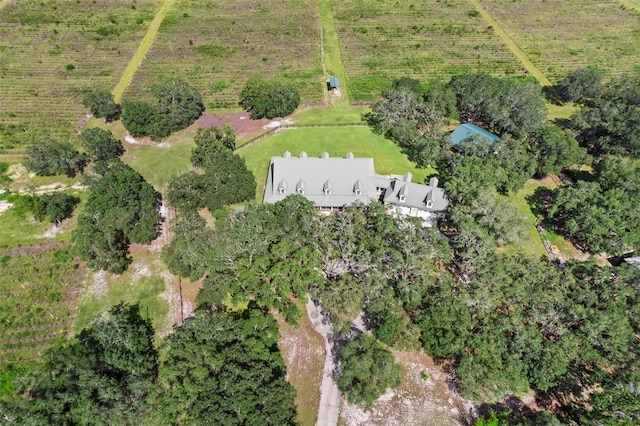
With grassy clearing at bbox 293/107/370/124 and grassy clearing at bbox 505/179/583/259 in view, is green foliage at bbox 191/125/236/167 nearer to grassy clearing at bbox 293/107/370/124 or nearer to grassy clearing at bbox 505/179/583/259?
grassy clearing at bbox 293/107/370/124

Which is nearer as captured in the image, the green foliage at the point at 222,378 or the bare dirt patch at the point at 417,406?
the green foliage at the point at 222,378

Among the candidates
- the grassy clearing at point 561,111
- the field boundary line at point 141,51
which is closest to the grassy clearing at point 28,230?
the field boundary line at point 141,51

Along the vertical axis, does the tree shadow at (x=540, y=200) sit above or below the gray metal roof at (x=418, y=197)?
below

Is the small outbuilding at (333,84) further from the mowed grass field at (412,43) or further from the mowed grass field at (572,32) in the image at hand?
the mowed grass field at (572,32)

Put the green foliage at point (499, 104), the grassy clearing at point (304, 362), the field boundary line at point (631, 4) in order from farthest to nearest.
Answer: the field boundary line at point (631, 4) < the green foliage at point (499, 104) < the grassy clearing at point (304, 362)

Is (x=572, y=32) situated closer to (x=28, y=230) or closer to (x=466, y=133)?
(x=466, y=133)

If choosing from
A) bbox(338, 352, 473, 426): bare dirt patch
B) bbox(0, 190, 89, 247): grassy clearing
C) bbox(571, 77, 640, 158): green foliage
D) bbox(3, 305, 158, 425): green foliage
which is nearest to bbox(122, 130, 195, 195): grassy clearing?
bbox(0, 190, 89, 247): grassy clearing
